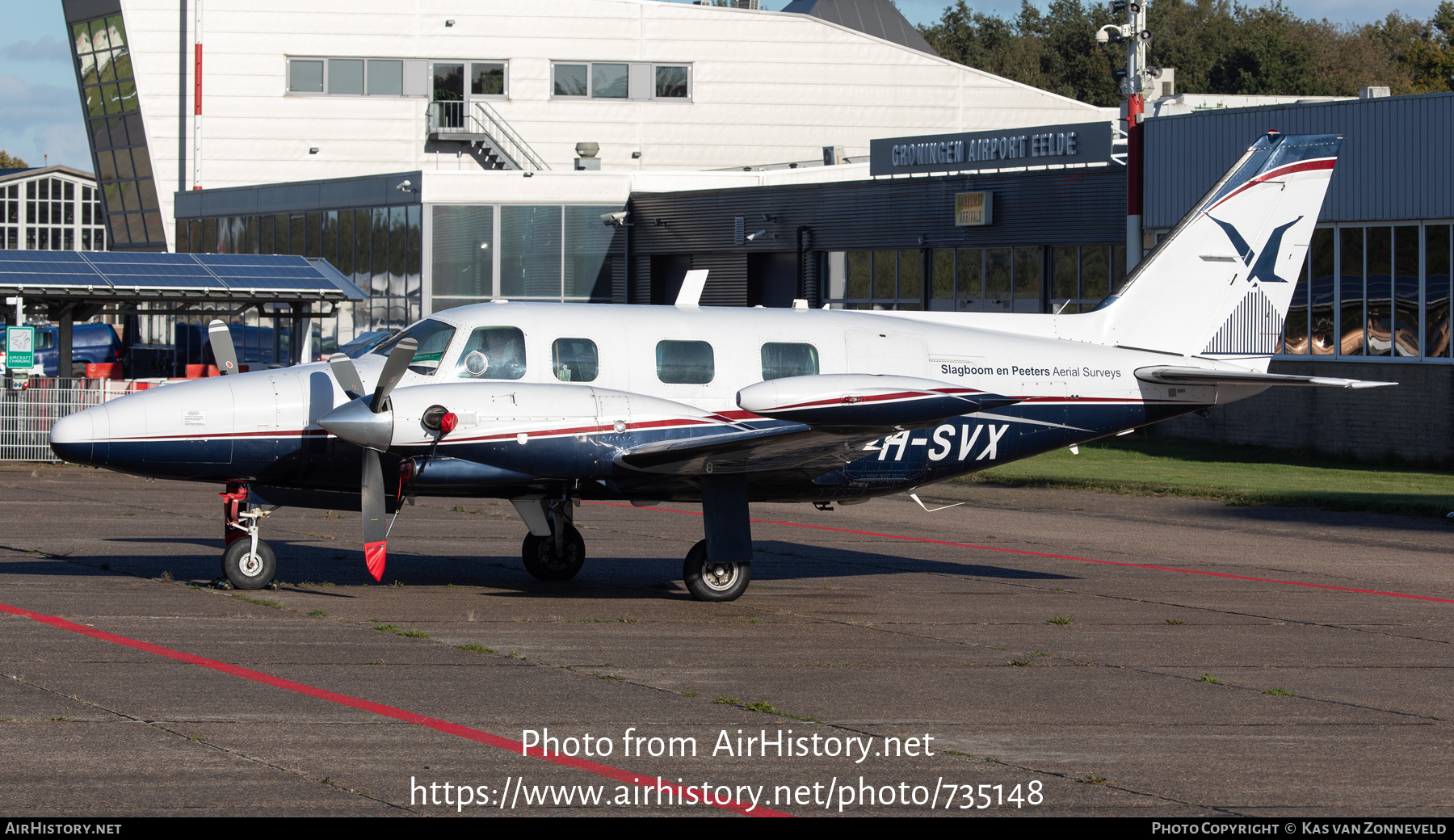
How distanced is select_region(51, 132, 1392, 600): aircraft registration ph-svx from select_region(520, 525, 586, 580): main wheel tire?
20 mm

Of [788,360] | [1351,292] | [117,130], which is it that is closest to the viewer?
[788,360]

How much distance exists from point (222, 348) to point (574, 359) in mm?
3874

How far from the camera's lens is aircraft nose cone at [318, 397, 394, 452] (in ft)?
43.7

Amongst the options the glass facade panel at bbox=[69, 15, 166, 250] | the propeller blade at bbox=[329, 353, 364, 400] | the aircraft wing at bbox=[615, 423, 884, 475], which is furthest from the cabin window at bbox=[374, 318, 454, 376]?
the glass facade panel at bbox=[69, 15, 166, 250]

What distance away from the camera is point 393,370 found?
13297 mm

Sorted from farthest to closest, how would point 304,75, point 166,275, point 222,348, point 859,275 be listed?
1. point 304,75
2. point 859,275
3. point 166,275
4. point 222,348

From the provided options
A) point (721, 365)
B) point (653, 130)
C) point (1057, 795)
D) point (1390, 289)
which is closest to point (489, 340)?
point (721, 365)

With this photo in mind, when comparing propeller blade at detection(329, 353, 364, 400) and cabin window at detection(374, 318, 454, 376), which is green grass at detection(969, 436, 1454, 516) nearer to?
cabin window at detection(374, 318, 454, 376)

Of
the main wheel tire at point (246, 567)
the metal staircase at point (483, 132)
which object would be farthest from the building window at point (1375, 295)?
the metal staircase at point (483, 132)

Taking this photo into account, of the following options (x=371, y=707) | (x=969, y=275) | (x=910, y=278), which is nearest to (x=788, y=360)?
Result: (x=371, y=707)

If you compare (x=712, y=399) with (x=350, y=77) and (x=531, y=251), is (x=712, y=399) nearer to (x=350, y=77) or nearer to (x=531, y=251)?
(x=531, y=251)

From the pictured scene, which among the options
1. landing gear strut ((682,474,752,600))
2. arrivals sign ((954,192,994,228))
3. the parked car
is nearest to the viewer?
landing gear strut ((682,474,752,600))

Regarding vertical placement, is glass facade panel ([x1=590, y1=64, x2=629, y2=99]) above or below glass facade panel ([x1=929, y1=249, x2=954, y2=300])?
above

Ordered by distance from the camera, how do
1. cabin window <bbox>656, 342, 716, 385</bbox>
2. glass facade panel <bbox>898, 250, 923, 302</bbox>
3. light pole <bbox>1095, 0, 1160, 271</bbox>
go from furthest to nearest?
glass facade panel <bbox>898, 250, 923, 302</bbox> → light pole <bbox>1095, 0, 1160, 271</bbox> → cabin window <bbox>656, 342, 716, 385</bbox>
